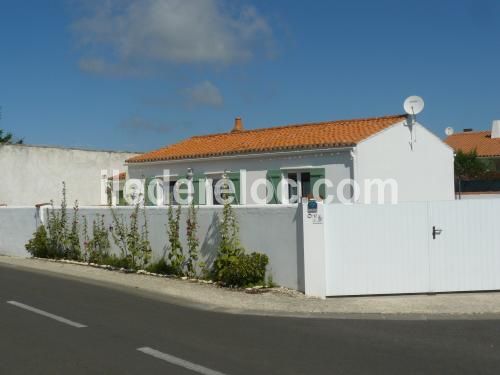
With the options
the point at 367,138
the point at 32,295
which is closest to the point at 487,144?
the point at 367,138

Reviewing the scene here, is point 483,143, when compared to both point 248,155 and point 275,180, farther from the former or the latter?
point 275,180

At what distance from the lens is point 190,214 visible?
523 inches

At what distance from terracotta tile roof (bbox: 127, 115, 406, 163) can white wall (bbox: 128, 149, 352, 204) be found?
28 cm

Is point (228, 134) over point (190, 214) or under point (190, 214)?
over

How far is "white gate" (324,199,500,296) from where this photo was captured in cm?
1061

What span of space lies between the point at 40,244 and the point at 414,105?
1332 centimetres

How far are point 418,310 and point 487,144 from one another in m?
37.6

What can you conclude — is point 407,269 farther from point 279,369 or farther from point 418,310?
point 279,369

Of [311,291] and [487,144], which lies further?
[487,144]

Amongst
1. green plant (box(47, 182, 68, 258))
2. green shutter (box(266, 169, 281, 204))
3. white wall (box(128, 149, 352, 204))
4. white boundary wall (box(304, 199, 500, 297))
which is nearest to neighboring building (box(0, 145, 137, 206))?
white wall (box(128, 149, 352, 204))

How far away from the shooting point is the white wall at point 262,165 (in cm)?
1802

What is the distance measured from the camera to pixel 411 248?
10.6 metres

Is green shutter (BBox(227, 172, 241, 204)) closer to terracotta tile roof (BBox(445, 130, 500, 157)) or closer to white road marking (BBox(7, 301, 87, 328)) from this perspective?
white road marking (BBox(7, 301, 87, 328))

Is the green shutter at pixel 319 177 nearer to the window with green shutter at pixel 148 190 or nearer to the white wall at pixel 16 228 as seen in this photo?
the window with green shutter at pixel 148 190
